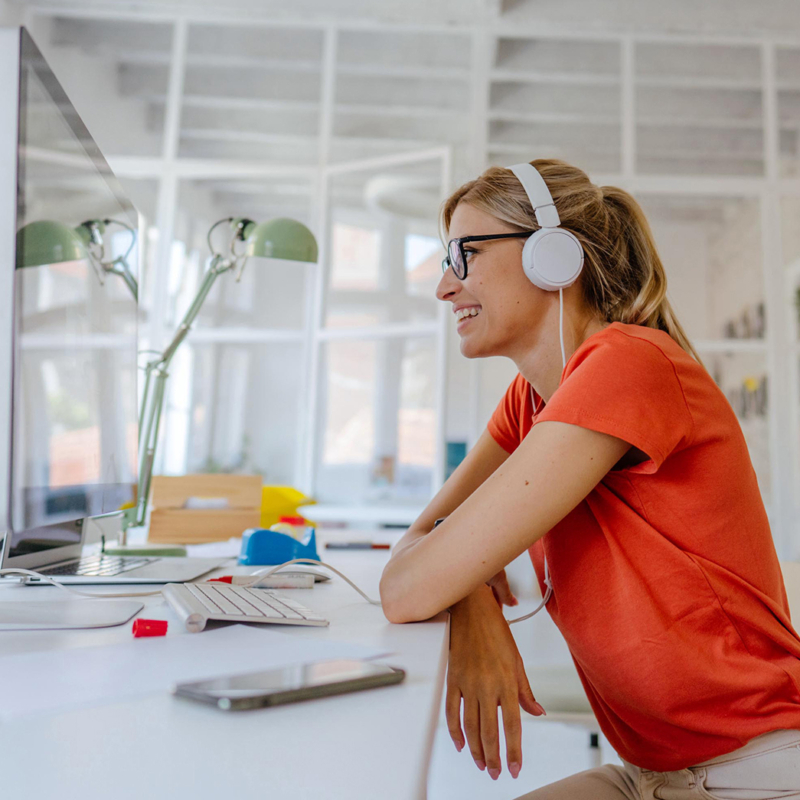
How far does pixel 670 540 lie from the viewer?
85cm

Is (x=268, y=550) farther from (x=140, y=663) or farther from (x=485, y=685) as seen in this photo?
(x=140, y=663)

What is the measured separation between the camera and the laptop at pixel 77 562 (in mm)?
1051

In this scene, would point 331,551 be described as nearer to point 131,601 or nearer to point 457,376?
point 131,601

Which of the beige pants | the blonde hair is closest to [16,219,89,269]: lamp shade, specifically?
the blonde hair

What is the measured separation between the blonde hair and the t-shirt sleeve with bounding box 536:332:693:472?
221 millimetres

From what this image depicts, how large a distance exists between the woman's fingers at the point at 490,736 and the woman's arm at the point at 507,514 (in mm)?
119

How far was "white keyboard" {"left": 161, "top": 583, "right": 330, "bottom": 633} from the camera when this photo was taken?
29.1 inches

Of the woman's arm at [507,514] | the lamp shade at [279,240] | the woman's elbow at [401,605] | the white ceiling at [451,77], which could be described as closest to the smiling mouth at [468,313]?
the woman's arm at [507,514]

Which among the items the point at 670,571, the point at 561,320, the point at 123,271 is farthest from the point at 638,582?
the point at 123,271

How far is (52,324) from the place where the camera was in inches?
31.4

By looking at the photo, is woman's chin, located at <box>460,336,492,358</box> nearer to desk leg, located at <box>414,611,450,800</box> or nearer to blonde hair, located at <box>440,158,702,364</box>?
blonde hair, located at <box>440,158,702,364</box>

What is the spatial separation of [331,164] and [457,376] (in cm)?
129

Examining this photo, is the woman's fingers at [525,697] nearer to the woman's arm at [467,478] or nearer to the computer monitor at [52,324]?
the woman's arm at [467,478]

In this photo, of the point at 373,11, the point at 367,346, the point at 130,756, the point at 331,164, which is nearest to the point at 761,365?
the point at 367,346
